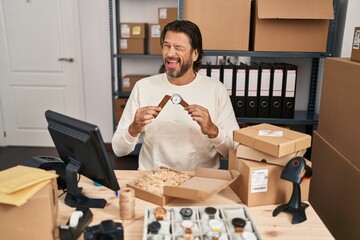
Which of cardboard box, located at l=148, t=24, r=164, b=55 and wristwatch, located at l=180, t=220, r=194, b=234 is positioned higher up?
cardboard box, located at l=148, t=24, r=164, b=55

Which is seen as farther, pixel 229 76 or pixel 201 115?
pixel 229 76

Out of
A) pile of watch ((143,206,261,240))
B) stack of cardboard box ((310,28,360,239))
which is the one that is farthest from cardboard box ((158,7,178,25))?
pile of watch ((143,206,261,240))

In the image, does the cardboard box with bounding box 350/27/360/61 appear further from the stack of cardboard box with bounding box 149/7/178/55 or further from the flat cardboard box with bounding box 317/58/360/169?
the stack of cardboard box with bounding box 149/7/178/55

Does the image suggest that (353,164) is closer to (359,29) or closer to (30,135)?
(359,29)

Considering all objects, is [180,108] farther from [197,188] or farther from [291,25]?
[291,25]

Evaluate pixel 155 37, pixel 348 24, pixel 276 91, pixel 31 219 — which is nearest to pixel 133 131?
pixel 31 219

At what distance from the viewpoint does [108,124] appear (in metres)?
3.89

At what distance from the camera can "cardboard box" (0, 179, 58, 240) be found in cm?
101

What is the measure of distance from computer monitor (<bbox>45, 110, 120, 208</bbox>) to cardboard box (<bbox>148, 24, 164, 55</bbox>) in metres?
2.06

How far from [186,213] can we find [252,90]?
6.01 feet

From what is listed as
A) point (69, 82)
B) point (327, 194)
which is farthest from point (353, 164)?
point (69, 82)

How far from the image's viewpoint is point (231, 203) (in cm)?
132

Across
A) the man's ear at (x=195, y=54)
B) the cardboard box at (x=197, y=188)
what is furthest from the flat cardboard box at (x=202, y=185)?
the man's ear at (x=195, y=54)

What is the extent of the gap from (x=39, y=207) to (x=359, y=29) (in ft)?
5.25
